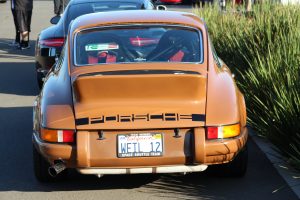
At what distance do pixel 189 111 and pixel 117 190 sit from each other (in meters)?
1.08

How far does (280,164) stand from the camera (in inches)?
311

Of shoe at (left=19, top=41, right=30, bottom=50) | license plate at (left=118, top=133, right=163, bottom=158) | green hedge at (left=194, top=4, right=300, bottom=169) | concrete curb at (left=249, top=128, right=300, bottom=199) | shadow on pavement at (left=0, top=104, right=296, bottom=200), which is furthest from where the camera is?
shoe at (left=19, top=41, right=30, bottom=50)

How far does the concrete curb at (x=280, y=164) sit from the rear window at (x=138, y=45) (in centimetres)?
128

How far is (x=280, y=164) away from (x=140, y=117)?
1874mm

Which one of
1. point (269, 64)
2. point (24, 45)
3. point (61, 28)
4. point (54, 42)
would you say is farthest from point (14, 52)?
point (269, 64)

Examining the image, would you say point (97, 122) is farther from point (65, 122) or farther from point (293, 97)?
point (293, 97)

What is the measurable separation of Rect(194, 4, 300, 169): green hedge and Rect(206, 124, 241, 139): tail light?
A: 0.69 metres

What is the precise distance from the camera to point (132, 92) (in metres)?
6.88

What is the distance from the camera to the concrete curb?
284 inches

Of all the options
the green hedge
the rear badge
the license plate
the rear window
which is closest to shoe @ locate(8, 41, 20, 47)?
the green hedge

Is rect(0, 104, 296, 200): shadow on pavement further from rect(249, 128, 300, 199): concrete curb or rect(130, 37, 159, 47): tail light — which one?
rect(130, 37, 159, 47): tail light

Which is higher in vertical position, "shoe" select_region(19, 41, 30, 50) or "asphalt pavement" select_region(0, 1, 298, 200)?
"asphalt pavement" select_region(0, 1, 298, 200)

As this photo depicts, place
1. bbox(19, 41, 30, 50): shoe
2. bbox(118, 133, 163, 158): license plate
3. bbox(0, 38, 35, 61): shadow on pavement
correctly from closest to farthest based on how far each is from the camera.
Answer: bbox(118, 133, 163, 158): license plate, bbox(0, 38, 35, 61): shadow on pavement, bbox(19, 41, 30, 50): shoe

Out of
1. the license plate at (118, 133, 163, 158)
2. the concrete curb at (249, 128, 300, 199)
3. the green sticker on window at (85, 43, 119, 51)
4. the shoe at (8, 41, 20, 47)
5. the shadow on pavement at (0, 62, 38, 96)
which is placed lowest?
the shoe at (8, 41, 20, 47)
